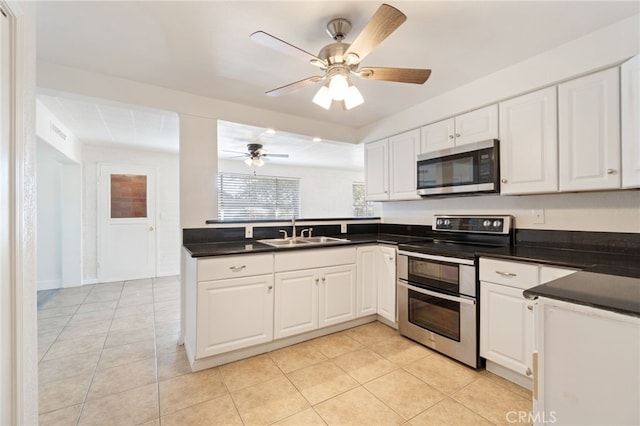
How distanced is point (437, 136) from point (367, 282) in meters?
1.62

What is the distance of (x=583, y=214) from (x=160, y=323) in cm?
397

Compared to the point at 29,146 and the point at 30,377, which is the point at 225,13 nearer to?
the point at 29,146

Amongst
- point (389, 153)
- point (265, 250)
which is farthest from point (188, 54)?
point (389, 153)

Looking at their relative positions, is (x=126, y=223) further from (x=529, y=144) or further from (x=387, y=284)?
(x=529, y=144)

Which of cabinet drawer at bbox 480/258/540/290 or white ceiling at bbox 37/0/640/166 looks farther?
Answer: cabinet drawer at bbox 480/258/540/290

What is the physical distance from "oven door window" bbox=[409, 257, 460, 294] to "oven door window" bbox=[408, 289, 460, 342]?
4.5 inches

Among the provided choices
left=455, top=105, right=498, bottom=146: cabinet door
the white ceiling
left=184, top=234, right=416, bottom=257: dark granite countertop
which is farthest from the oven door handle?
the white ceiling

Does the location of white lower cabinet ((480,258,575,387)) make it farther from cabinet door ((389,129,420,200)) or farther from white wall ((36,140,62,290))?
white wall ((36,140,62,290))

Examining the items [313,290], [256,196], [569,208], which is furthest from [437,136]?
[256,196]

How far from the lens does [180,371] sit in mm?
2096

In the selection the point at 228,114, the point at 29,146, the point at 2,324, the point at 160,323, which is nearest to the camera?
the point at 2,324

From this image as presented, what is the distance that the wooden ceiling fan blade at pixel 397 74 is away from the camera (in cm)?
167

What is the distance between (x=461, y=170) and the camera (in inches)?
96.3

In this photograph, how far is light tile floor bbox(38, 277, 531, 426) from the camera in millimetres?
1627
